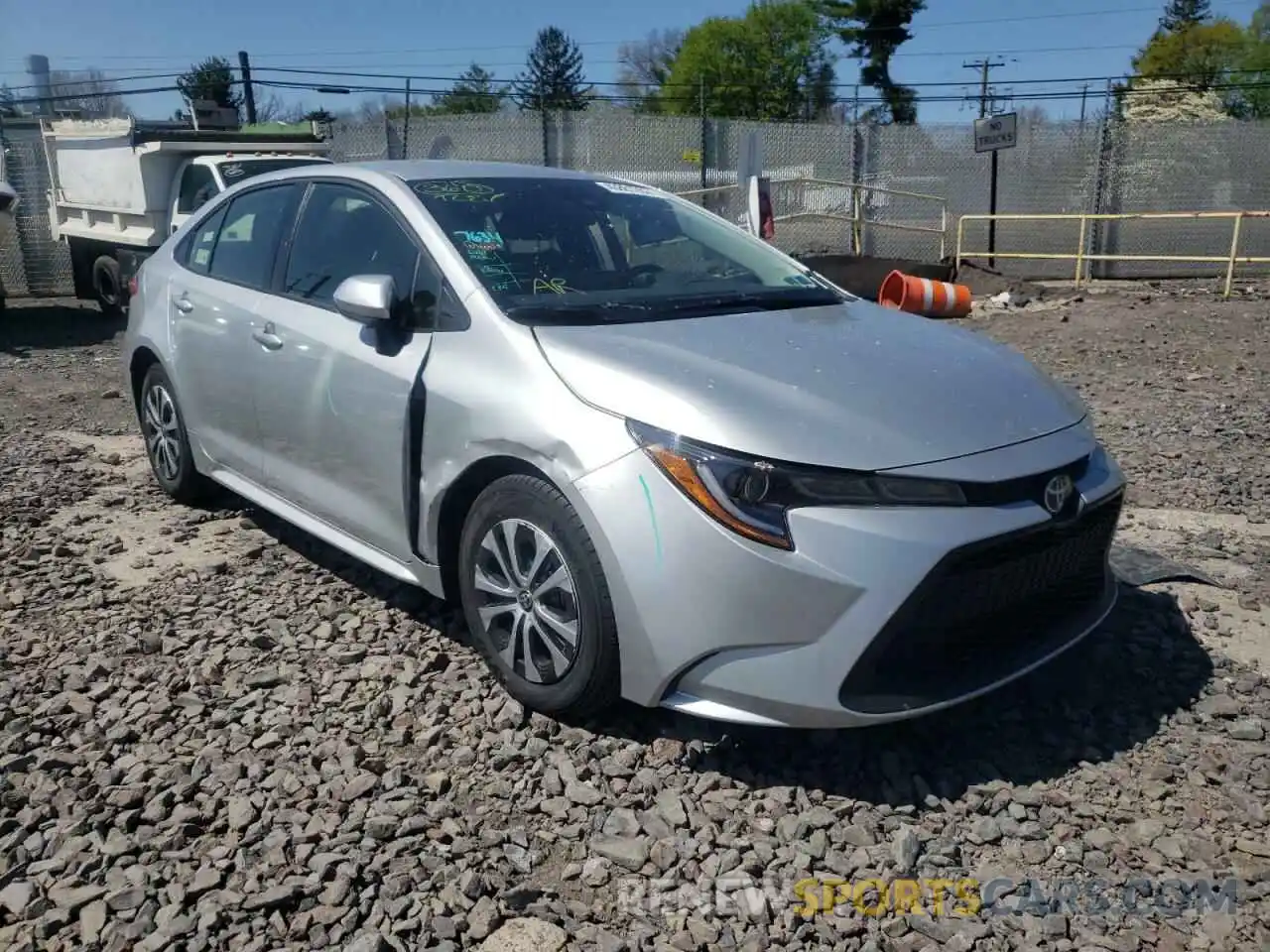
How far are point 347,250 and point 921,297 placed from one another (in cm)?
582

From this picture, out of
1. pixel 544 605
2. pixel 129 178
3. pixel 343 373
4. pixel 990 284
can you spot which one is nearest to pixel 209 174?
pixel 129 178

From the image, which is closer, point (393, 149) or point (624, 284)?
point (624, 284)

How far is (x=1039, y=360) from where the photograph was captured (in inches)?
364

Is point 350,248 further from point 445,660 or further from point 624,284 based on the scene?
point 445,660

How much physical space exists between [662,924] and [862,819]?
25.3 inches

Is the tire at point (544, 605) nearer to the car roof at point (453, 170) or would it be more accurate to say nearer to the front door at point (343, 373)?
the front door at point (343, 373)

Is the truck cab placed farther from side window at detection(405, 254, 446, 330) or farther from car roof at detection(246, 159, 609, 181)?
side window at detection(405, 254, 446, 330)

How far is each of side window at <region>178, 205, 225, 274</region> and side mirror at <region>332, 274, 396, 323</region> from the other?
65.3 inches

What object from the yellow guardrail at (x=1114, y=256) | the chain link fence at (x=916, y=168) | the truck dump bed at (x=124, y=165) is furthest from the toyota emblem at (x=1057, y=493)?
the chain link fence at (x=916, y=168)

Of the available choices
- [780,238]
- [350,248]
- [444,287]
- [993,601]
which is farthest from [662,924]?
[780,238]

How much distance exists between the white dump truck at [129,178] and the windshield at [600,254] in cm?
834

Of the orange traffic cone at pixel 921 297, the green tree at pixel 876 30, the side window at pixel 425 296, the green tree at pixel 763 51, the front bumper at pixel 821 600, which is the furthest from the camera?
the green tree at pixel 763 51

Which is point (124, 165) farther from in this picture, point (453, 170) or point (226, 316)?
point (453, 170)

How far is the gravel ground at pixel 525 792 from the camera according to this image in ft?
8.02
